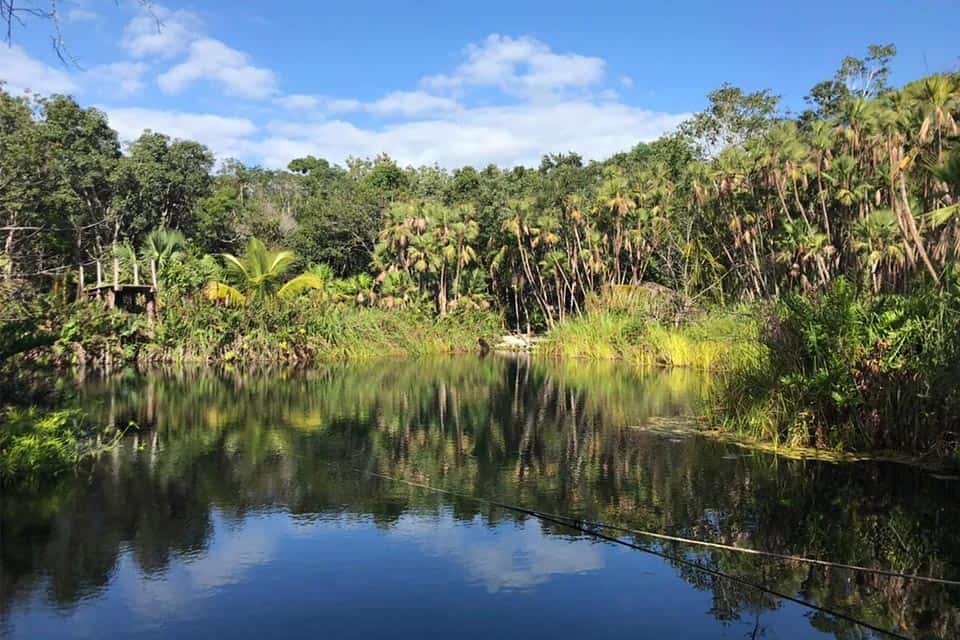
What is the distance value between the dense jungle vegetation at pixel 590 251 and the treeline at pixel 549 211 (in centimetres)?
13

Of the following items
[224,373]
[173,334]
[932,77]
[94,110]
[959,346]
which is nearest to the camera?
[959,346]

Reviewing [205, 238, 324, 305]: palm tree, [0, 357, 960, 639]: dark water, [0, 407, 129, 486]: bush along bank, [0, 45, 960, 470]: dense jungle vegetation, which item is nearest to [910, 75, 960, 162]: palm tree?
[0, 45, 960, 470]: dense jungle vegetation

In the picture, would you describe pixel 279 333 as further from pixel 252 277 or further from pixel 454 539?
pixel 454 539

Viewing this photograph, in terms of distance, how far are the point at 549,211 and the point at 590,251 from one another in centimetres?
267

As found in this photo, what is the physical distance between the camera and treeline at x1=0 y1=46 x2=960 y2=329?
26.1 m

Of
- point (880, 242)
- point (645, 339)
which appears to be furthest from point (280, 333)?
point (880, 242)

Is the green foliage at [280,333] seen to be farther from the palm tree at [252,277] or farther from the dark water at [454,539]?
the dark water at [454,539]

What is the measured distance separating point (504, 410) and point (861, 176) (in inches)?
679

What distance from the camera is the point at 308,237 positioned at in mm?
38812

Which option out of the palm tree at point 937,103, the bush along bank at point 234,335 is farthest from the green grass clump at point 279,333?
the palm tree at point 937,103

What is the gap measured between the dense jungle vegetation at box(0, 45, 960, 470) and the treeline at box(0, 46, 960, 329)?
5.1 inches

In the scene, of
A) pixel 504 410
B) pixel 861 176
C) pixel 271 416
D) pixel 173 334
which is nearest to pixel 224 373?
pixel 173 334

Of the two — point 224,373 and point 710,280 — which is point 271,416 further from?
point 710,280

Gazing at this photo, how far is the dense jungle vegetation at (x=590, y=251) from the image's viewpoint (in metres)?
11.1
